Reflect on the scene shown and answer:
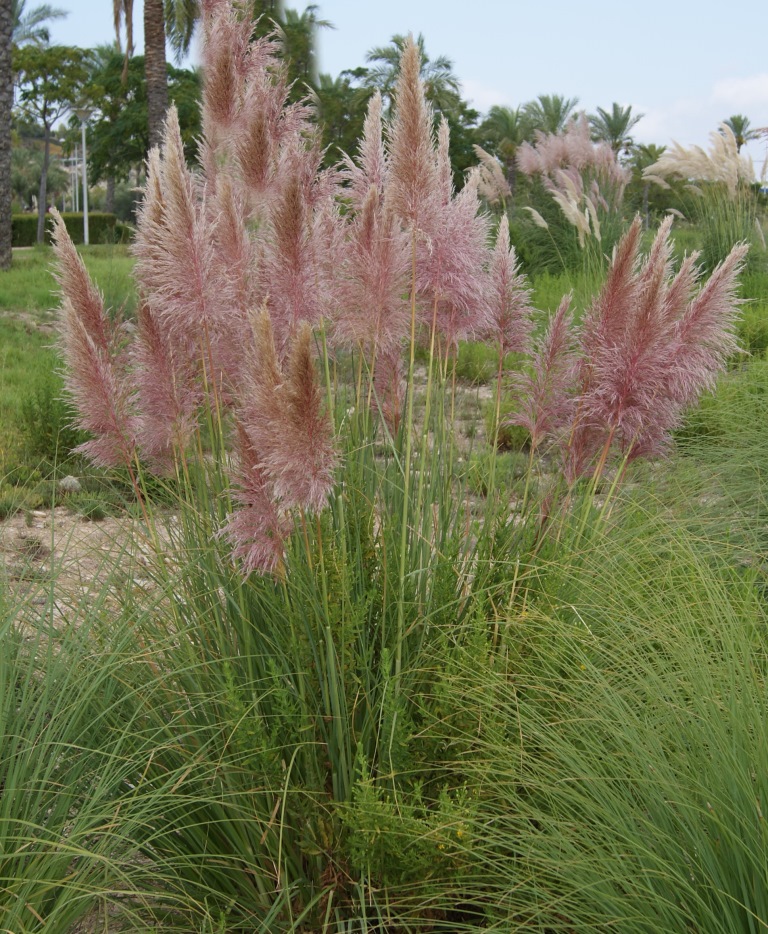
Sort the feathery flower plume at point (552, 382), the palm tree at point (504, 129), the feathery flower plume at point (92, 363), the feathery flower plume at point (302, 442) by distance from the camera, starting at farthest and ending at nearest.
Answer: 1. the palm tree at point (504, 129)
2. the feathery flower plume at point (552, 382)
3. the feathery flower plume at point (92, 363)
4. the feathery flower plume at point (302, 442)

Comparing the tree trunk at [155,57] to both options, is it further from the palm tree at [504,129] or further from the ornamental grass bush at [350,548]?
the palm tree at [504,129]

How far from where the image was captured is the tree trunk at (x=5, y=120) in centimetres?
1342

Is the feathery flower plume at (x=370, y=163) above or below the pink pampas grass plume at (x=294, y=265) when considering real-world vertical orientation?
above

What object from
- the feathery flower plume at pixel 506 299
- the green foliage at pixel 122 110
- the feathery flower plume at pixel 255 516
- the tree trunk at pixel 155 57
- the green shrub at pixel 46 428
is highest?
the green foliage at pixel 122 110

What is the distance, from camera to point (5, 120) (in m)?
14.1

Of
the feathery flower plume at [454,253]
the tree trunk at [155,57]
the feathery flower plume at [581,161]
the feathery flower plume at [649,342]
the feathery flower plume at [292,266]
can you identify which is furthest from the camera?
the tree trunk at [155,57]

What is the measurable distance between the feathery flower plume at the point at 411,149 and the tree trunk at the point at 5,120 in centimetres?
1306

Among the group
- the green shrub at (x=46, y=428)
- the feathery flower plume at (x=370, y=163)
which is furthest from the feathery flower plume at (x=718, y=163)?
the feathery flower plume at (x=370, y=163)

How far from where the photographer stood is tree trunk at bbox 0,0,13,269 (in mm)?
13422

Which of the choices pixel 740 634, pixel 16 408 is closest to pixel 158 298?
pixel 740 634

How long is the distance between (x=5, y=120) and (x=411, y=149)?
535 inches

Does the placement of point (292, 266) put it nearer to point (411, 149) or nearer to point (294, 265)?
point (294, 265)

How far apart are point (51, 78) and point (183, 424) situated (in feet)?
133

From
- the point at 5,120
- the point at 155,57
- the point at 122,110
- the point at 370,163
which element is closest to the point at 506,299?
the point at 370,163
